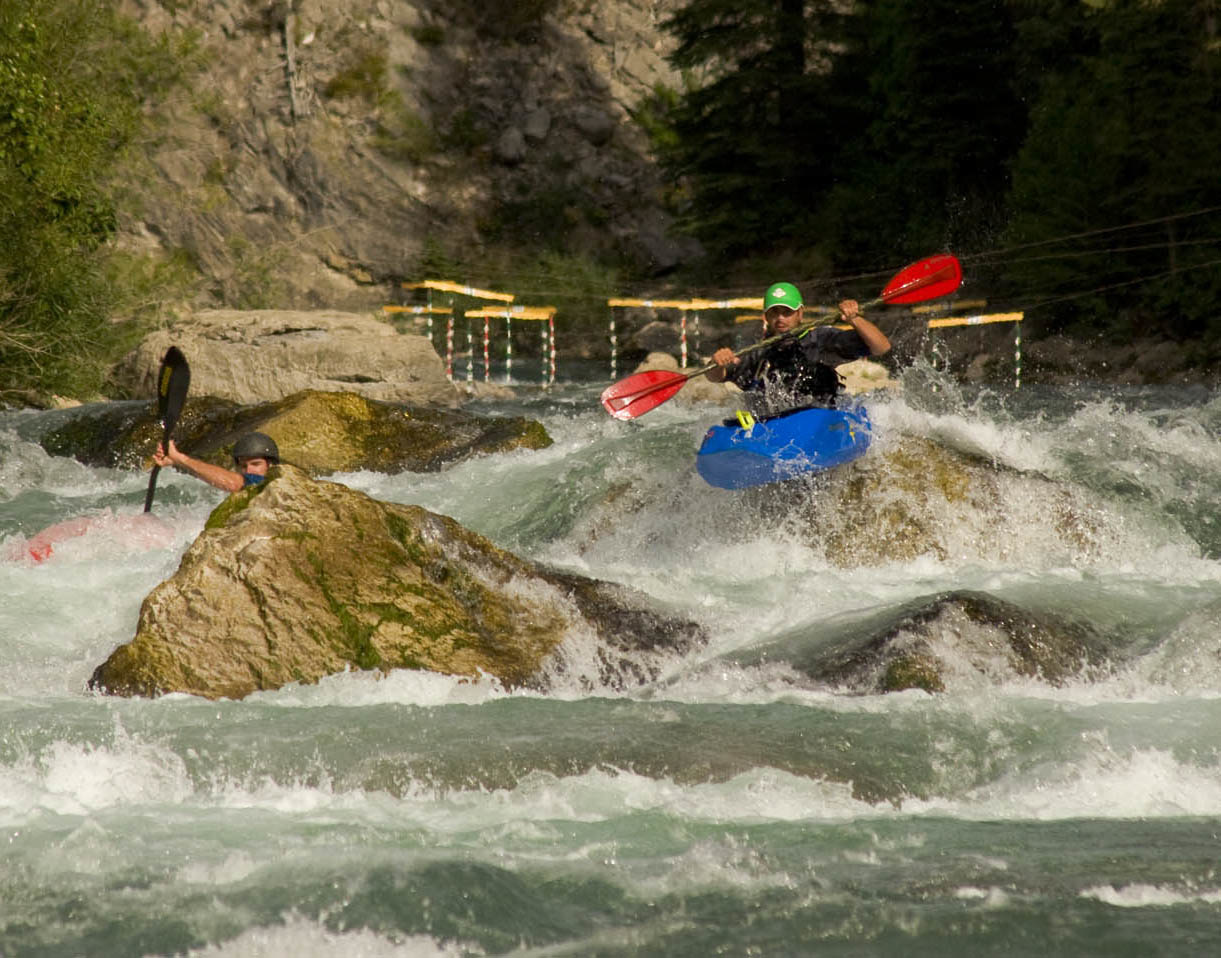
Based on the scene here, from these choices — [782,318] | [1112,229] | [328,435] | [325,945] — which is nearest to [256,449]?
[782,318]

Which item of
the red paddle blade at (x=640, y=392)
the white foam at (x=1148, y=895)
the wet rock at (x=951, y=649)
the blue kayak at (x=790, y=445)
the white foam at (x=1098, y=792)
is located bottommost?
the white foam at (x=1098, y=792)

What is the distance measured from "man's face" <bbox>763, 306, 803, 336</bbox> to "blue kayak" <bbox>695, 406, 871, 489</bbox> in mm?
449

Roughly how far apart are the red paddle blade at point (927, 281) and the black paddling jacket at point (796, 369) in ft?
3.64

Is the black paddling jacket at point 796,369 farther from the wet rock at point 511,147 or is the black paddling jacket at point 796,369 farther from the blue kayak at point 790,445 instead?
the wet rock at point 511,147

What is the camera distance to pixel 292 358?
1354 cm

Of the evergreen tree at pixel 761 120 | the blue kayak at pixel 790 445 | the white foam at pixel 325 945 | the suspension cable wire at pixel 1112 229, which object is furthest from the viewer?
the evergreen tree at pixel 761 120

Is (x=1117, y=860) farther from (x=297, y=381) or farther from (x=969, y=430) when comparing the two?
(x=297, y=381)

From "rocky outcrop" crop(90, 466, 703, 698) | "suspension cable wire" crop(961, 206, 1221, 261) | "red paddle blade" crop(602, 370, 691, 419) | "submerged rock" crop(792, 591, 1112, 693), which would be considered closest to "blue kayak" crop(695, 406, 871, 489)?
"red paddle blade" crop(602, 370, 691, 419)

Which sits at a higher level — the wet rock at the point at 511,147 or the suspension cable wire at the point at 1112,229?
the wet rock at the point at 511,147

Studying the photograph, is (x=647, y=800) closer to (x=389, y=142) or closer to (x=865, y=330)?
(x=865, y=330)

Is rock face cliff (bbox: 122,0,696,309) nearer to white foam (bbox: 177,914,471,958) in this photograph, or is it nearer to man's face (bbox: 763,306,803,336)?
man's face (bbox: 763,306,803,336)

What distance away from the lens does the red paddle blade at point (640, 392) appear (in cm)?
932

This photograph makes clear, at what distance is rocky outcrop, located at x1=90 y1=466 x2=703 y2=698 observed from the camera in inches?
211

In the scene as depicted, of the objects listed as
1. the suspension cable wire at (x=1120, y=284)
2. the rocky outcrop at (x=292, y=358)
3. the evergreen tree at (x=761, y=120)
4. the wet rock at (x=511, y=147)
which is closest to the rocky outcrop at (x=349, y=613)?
the rocky outcrop at (x=292, y=358)
